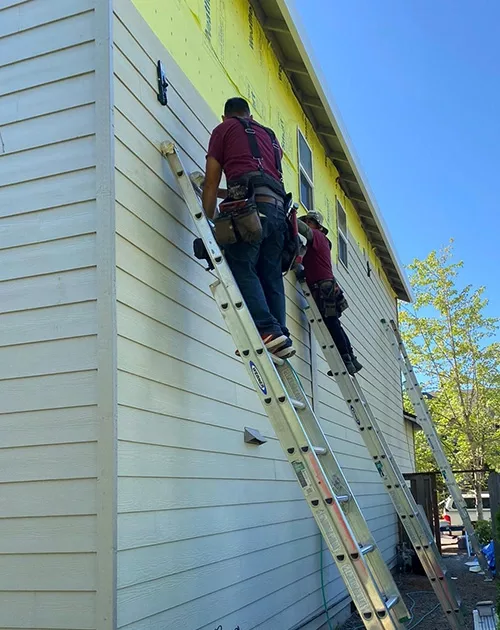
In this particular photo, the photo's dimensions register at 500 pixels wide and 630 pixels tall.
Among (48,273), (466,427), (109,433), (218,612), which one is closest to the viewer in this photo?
(109,433)

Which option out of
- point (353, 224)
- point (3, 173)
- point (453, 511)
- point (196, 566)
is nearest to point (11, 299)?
point (3, 173)

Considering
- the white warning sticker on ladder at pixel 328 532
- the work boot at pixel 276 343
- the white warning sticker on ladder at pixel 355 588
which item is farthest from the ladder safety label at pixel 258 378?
the white warning sticker on ladder at pixel 355 588

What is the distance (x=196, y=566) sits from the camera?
370 cm

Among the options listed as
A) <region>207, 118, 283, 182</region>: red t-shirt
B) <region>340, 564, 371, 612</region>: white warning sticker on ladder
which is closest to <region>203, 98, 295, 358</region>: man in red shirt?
<region>207, 118, 283, 182</region>: red t-shirt

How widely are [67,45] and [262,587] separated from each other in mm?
3627

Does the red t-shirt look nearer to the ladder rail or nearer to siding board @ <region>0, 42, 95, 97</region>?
siding board @ <region>0, 42, 95, 97</region>

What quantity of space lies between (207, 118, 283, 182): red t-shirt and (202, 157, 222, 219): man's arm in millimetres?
39

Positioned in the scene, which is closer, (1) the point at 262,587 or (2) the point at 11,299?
(2) the point at 11,299

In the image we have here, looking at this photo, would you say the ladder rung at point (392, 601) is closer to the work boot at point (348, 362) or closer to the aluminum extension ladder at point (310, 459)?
the aluminum extension ladder at point (310, 459)

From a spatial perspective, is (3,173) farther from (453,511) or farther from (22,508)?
(453,511)

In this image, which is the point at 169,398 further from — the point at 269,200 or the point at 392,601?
the point at 392,601

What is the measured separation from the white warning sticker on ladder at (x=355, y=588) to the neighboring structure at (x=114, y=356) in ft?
3.04

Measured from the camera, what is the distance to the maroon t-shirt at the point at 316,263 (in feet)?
21.2

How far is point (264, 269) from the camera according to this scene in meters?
4.20
